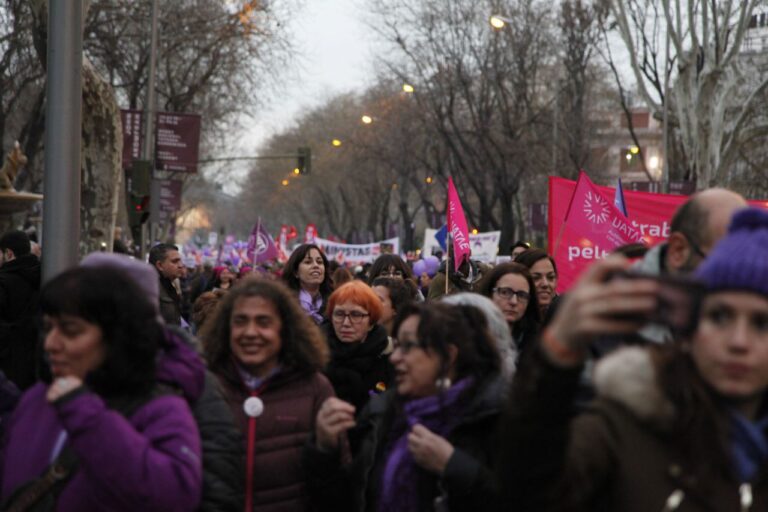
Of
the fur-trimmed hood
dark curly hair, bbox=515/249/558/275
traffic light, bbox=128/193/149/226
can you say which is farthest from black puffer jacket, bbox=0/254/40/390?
traffic light, bbox=128/193/149/226

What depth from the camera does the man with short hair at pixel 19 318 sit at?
675 cm

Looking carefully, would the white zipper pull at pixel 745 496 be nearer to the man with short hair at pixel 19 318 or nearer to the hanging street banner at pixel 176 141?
the man with short hair at pixel 19 318

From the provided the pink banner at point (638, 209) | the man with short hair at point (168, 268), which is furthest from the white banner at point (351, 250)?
the pink banner at point (638, 209)

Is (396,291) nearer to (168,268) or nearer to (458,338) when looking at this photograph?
(168,268)

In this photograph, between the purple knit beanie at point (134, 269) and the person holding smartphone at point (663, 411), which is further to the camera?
the purple knit beanie at point (134, 269)

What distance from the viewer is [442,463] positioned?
11.6ft

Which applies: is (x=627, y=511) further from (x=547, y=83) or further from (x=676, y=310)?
(x=547, y=83)

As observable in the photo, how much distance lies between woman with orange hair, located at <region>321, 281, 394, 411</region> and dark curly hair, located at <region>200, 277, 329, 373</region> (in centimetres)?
148

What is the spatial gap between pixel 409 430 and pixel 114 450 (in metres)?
1.15

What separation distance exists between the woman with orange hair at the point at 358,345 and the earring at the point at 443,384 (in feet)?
6.99

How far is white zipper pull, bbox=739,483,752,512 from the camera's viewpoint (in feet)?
7.72

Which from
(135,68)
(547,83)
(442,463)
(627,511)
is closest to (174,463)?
(442,463)

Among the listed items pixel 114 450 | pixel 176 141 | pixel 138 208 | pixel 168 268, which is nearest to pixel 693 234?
pixel 114 450

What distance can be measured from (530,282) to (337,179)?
224 feet
